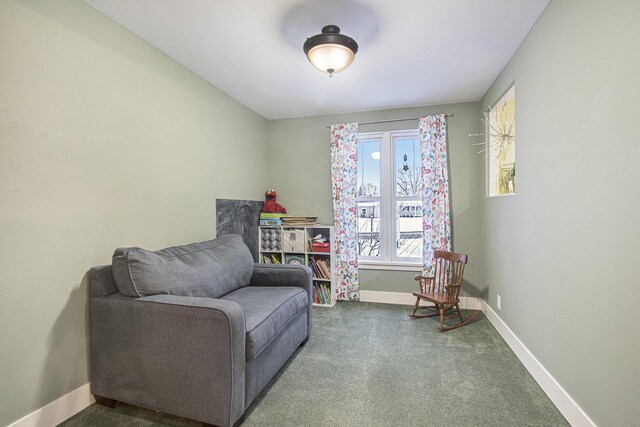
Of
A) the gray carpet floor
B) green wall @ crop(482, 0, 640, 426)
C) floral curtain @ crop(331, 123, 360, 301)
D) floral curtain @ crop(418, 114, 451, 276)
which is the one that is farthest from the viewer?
floral curtain @ crop(331, 123, 360, 301)

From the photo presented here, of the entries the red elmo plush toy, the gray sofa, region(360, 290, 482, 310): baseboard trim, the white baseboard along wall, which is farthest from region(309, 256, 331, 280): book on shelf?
the white baseboard along wall

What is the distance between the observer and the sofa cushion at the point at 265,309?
1.82m

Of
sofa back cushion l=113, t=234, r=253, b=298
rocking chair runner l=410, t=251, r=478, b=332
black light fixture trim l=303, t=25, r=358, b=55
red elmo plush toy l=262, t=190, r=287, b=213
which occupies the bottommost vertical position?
rocking chair runner l=410, t=251, r=478, b=332

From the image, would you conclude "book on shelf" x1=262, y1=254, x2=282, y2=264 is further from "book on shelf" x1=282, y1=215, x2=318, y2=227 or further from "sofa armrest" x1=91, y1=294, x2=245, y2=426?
"sofa armrest" x1=91, y1=294, x2=245, y2=426

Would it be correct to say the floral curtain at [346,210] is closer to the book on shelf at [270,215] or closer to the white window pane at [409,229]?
the white window pane at [409,229]

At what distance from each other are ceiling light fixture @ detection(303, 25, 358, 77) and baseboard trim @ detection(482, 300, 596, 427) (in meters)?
2.51

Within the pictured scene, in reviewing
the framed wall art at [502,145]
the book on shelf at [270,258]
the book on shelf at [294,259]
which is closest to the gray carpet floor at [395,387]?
the book on shelf at [294,259]

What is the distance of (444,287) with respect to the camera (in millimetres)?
3223

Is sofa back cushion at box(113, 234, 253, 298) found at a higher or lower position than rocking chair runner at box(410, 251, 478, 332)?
higher

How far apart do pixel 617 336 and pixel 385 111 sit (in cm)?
325

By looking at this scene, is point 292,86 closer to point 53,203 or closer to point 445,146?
point 445,146

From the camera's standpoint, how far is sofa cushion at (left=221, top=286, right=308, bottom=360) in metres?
1.82

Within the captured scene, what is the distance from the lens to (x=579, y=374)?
1653mm

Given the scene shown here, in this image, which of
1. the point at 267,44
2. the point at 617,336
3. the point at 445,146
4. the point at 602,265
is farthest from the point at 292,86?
the point at 617,336
